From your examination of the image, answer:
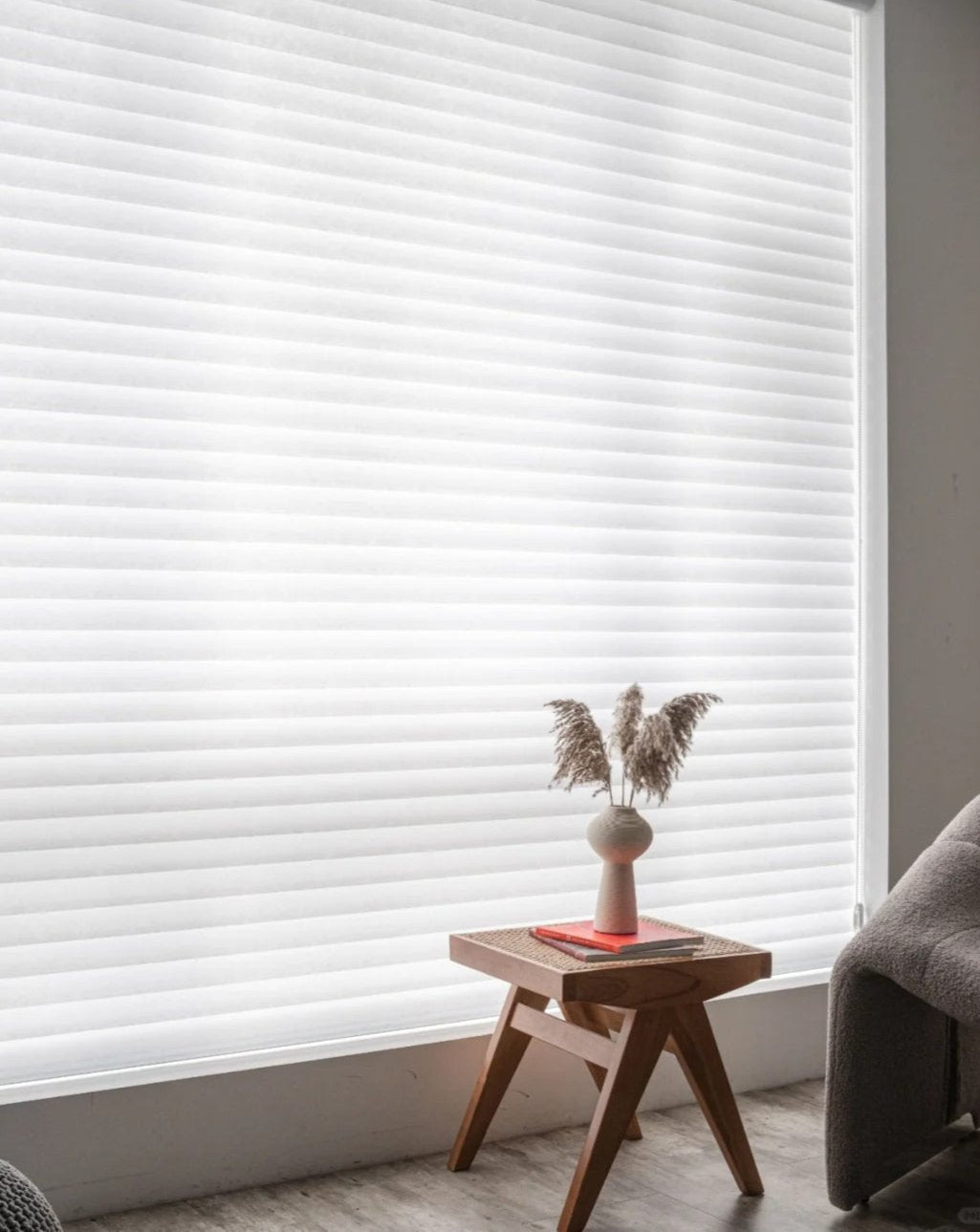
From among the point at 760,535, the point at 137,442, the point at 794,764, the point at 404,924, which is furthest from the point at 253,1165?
the point at 760,535

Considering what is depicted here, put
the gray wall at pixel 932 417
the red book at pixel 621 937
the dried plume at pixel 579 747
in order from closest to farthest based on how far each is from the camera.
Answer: the red book at pixel 621 937, the dried plume at pixel 579 747, the gray wall at pixel 932 417

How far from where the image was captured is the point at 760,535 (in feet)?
9.82

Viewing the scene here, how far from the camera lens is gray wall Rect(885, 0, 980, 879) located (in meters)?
3.10

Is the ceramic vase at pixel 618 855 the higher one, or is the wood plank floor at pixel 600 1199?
the ceramic vase at pixel 618 855

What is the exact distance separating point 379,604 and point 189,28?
1070 millimetres

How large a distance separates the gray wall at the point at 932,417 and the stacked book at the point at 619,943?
3.24 feet

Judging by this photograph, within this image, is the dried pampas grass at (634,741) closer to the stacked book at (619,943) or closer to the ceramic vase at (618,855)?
the ceramic vase at (618,855)

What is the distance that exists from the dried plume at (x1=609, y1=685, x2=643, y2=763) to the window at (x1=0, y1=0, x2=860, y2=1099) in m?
0.37

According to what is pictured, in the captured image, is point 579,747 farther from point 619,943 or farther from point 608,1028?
point 608,1028

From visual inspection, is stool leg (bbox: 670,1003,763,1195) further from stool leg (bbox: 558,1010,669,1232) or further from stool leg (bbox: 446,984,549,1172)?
stool leg (bbox: 446,984,549,1172)

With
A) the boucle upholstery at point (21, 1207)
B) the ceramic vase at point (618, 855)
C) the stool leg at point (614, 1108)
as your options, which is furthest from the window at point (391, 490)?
the boucle upholstery at point (21, 1207)

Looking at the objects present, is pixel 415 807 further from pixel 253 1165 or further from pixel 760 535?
pixel 760 535

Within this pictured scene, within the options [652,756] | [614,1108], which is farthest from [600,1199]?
[652,756]

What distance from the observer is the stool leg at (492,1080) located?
2.38 metres
